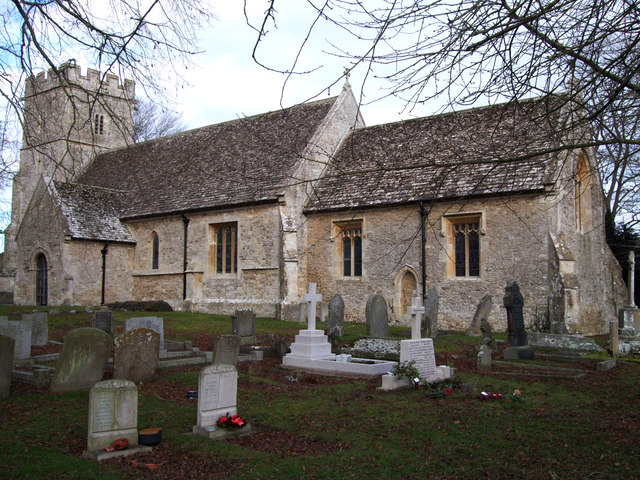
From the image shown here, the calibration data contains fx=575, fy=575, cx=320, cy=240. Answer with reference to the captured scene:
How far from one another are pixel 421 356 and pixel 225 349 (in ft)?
12.0

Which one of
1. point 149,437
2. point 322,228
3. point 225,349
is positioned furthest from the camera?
point 322,228

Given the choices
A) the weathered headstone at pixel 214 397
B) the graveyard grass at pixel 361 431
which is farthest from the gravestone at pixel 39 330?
the weathered headstone at pixel 214 397

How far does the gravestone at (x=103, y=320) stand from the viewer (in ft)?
44.3

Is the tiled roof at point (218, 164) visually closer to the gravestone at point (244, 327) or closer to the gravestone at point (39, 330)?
the gravestone at point (244, 327)

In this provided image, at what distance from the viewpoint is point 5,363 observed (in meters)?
8.52

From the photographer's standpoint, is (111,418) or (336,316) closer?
(111,418)

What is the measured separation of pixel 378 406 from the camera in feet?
28.0

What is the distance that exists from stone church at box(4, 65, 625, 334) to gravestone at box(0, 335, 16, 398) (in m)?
8.47

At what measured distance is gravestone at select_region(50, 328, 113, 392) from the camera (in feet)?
29.4

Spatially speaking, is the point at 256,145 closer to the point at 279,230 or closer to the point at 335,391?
the point at 279,230

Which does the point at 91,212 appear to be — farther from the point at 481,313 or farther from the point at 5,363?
the point at 5,363

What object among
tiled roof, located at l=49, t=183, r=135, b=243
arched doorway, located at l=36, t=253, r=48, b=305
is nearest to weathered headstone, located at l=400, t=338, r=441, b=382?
tiled roof, located at l=49, t=183, r=135, b=243

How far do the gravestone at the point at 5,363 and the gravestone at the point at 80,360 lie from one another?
0.64 meters

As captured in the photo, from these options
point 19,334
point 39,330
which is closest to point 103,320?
point 39,330
